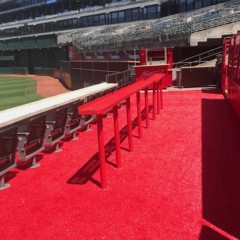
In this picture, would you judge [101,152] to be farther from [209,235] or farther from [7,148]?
[209,235]

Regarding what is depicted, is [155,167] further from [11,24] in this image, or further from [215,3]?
[11,24]

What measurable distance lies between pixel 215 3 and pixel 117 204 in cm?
3601

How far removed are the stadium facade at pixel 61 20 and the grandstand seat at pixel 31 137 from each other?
25.5 metres

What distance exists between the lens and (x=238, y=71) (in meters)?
9.15

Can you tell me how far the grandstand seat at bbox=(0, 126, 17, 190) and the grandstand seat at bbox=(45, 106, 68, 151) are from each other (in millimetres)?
1433

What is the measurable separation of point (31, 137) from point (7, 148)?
0.86 m

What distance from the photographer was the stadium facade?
43531mm

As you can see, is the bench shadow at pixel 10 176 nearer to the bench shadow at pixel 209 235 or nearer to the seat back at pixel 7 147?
the seat back at pixel 7 147

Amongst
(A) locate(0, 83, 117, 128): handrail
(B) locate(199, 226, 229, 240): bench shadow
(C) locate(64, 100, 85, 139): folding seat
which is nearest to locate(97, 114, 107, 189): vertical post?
(B) locate(199, 226, 229, 240): bench shadow

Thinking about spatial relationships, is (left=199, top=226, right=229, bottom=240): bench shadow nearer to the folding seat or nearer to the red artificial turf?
the red artificial turf

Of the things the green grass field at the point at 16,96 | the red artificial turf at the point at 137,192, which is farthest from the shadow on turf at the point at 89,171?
the green grass field at the point at 16,96

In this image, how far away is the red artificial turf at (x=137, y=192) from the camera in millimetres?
4461

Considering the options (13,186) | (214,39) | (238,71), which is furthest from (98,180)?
(214,39)

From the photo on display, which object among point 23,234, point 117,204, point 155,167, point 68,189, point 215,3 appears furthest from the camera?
point 215,3
